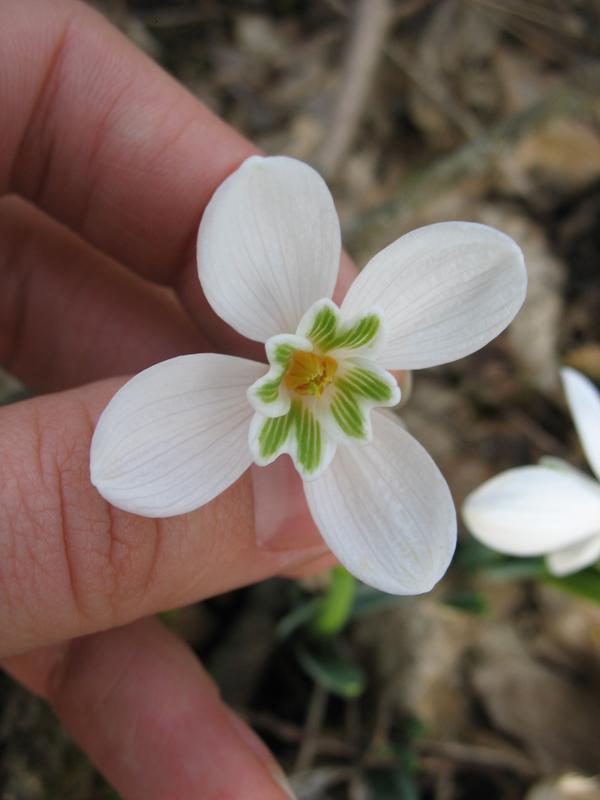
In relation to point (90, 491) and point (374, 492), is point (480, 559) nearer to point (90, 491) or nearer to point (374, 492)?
point (374, 492)

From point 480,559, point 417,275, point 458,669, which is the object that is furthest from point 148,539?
point 458,669

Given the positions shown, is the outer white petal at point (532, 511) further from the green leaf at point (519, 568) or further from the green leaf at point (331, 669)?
the green leaf at point (331, 669)

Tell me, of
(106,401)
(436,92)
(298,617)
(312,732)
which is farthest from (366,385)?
(436,92)

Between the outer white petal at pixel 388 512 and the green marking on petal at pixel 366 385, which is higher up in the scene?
the green marking on petal at pixel 366 385

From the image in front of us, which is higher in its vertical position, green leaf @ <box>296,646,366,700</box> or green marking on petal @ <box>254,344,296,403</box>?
green marking on petal @ <box>254,344,296,403</box>

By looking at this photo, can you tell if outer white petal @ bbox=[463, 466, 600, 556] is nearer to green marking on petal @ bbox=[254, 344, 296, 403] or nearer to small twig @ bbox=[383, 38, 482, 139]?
green marking on petal @ bbox=[254, 344, 296, 403]

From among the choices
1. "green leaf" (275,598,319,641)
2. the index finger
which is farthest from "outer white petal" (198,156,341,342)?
"green leaf" (275,598,319,641)

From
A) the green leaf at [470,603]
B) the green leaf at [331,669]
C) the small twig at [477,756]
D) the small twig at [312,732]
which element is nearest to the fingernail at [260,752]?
the green leaf at [331,669]
